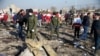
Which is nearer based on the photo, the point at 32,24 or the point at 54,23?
the point at 32,24

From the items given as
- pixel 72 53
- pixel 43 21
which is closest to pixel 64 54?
pixel 72 53

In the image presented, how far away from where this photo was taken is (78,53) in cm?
1570

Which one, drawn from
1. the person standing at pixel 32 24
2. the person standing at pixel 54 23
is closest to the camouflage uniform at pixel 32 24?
the person standing at pixel 32 24

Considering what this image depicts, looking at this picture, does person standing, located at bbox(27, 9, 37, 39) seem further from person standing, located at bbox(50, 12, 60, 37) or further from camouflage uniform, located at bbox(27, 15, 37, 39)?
person standing, located at bbox(50, 12, 60, 37)

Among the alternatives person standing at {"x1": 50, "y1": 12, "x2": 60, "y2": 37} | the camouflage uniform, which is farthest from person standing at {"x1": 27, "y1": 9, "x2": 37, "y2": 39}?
person standing at {"x1": 50, "y1": 12, "x2": 60, "y2": 37}

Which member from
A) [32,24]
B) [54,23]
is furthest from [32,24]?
[54,23]

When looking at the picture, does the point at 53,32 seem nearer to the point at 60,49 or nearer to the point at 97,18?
the point at 60,49

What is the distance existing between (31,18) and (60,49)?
7.66 feet

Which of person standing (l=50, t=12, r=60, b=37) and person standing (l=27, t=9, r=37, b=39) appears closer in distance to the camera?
person standing (l=27, t=9, r=37, b=39)

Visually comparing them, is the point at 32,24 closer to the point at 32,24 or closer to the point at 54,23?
the point at 32,24

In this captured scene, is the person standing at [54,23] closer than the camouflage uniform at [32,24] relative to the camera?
No

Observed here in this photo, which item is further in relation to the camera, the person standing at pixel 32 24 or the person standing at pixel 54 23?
the person standing at pixel 54 23

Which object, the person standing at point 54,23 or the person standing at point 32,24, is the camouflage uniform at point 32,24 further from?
the person standing at point 54,23

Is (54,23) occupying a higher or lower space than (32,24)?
lower
